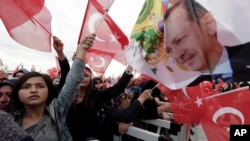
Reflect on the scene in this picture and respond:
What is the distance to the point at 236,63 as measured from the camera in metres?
2.23

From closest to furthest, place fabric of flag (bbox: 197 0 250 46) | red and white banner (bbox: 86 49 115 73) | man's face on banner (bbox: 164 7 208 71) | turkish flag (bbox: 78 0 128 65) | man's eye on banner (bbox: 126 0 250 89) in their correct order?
fabric of flag (bbox: 197 0 250 46)
man's eye on banner (bbox: 126 0 250 89)
man's face on banner (bbox: 164 7 208 71)
turkish flag (bbox: 78 0 128 65)
red and white banner (bbox: 86 49 115 73)

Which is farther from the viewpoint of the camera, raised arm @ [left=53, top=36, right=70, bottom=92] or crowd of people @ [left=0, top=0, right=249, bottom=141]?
raised arm @ [left=53, top=36, right=70, bottom=92]

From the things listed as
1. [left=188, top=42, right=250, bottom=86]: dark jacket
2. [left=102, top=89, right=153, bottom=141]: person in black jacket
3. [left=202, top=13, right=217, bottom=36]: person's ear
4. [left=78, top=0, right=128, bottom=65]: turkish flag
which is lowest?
[left=102, top=89, right=153, bottom=141]: person in black jacket

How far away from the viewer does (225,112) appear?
2.97 m

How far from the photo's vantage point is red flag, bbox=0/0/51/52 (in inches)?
127

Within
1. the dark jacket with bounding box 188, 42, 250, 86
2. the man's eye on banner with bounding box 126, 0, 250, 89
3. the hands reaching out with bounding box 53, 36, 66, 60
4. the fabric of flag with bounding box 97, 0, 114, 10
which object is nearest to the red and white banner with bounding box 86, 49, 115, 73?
the fabric of flag with bounding box 97, 0, 114, 10

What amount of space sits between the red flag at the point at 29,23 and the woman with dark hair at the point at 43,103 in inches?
33.5

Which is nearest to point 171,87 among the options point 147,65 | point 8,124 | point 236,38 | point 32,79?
point 147,65

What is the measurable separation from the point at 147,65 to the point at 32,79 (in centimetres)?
140

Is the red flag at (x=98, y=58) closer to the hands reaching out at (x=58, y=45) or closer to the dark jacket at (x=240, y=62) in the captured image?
the hands reaching out at (x=58, y=45)

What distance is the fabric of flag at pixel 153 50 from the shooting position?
3.09 meters

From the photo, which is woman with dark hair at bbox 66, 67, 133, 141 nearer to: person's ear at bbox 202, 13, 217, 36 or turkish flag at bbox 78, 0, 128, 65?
turkish flag at bbox 78, 0, 128, 65

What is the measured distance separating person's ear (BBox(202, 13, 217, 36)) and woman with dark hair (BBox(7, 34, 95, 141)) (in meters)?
0.98

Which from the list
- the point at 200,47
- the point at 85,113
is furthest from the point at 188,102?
the point at 200,47
